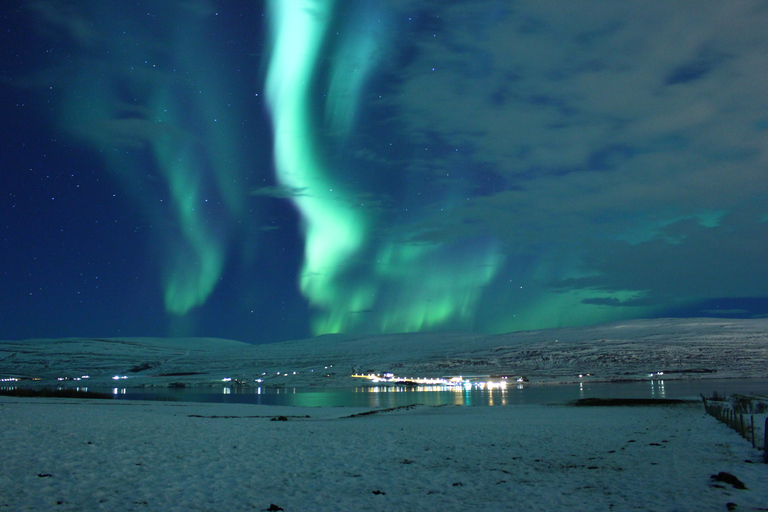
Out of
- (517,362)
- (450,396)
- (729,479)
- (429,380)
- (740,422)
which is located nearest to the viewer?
(729,479)

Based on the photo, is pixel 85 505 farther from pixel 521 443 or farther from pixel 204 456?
pixel 521 443

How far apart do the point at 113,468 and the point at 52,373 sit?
180 meters

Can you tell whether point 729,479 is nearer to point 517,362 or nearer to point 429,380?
point 429,380

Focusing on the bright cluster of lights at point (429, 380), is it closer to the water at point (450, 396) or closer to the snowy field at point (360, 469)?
the water at point (450, 396)

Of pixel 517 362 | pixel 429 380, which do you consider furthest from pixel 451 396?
pixel 517 362

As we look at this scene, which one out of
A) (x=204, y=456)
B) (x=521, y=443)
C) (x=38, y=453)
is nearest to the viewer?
(x=38, y=453)

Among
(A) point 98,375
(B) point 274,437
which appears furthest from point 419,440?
(A) point 98,375

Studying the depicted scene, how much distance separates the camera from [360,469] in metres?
17.1

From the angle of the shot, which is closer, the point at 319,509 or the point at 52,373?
the point at 319,509

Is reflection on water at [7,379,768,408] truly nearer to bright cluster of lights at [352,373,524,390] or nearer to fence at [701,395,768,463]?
fence at [701,395,768,463]

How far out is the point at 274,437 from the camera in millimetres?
24406

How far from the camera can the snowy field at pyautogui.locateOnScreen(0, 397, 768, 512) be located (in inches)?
504

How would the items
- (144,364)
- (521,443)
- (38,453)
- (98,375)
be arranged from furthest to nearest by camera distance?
(144,364), (98,375), (521,443), (38,453)

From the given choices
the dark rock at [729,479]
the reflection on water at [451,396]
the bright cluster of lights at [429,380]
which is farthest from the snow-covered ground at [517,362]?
the dark rock at [729,479]
